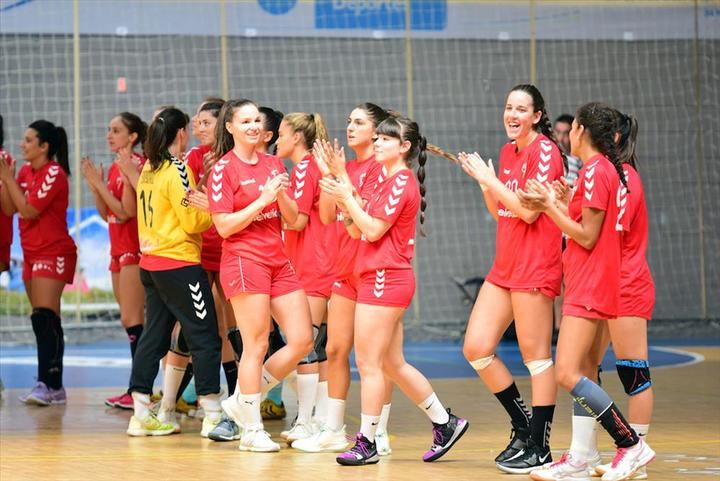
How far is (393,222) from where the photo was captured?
6191 millimetres

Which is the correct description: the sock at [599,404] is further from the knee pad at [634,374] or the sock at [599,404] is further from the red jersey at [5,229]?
the red jersey at [5,229]

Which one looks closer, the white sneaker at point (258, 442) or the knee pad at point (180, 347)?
the white sneaker at point (258, 442)

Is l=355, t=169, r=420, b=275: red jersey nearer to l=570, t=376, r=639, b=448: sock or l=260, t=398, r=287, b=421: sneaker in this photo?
l=570, t=376, r=639, b=448: sock

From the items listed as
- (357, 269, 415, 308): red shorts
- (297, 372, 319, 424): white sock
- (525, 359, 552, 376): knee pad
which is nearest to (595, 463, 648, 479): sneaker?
(525, 359, 552, 376): knee pad

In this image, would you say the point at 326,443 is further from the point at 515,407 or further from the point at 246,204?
the point at 246,204

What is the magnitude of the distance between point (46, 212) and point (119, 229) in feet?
2.34

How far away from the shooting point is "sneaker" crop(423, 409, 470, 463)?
6332mm

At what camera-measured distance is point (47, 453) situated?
21.8ft

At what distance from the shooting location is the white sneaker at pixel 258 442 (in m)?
6.65

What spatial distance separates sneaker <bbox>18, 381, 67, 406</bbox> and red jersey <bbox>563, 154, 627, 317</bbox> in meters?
4.42

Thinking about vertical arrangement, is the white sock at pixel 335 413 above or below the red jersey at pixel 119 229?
below

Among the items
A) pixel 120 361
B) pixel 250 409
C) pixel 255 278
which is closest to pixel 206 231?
pixel 255 278

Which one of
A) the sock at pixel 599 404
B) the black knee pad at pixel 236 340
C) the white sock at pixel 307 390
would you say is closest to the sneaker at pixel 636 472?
the sock at pixel 599 404

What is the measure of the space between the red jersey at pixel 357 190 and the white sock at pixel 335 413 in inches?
26.8
